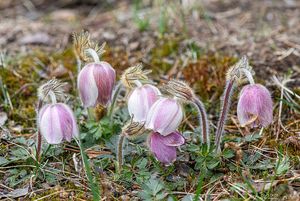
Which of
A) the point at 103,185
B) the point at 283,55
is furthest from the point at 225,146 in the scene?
the point at 283,55

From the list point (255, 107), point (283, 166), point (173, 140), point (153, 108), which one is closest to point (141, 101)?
point (153, 108)

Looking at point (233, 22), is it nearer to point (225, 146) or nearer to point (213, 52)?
point (213, 52)

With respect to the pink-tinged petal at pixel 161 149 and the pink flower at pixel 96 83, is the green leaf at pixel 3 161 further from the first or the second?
the pink-tinged petal at pixel 161 149

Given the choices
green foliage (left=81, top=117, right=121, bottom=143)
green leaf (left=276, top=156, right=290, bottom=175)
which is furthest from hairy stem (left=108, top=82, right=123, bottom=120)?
green leaf (left=276, top=156, right=290, bottom=175)

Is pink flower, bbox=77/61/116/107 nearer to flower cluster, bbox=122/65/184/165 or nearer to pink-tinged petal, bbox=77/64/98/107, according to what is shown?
pink-tinged petal, bbox=77/64/98/107

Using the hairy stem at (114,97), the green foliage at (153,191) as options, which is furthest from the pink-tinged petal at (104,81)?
the green foliage at (153,191)

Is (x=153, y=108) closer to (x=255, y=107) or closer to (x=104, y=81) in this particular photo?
(x=104, y=81)
